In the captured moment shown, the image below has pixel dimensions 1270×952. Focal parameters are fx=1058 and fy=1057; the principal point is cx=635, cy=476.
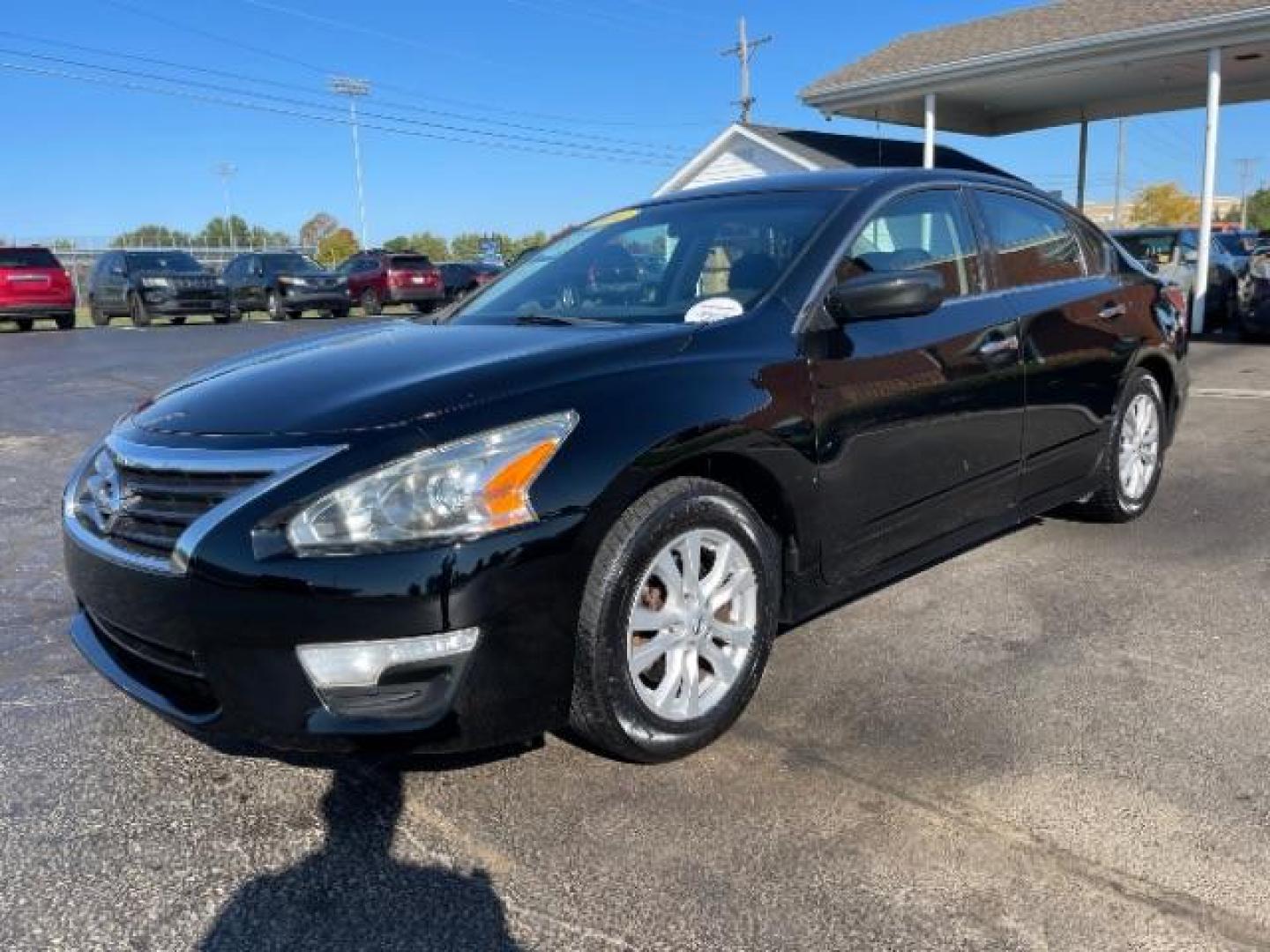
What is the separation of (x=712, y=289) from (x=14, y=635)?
112 inches

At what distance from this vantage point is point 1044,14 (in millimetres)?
17359

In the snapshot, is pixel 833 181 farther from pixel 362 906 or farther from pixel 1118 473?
pixel 362 906

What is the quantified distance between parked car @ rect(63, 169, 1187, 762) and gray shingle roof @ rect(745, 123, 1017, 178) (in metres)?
17.1

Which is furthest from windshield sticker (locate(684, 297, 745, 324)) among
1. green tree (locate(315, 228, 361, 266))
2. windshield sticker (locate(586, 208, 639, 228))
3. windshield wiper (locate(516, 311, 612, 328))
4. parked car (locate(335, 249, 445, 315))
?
green tree (locate(315, 228, 361, 266))

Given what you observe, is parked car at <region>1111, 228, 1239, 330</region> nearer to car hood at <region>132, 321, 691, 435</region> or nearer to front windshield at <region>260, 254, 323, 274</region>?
car hood at <region>132, 321, 691, 435</region>

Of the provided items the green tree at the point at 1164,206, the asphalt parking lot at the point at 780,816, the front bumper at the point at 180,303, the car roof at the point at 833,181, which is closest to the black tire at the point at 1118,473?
the asphalt parking lot at the point at 780,816

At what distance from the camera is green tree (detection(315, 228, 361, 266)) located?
67.8 m

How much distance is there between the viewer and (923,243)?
150 inches

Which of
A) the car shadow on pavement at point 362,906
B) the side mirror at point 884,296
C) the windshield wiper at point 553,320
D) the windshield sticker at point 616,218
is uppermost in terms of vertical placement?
the windshield sticker at point 616,218

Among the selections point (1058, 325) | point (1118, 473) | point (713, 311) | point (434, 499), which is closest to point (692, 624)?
point (434, 499)

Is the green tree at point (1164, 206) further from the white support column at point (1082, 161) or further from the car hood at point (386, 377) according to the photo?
the car hood at point (386, 377)

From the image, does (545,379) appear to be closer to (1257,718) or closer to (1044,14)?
(1257,718)

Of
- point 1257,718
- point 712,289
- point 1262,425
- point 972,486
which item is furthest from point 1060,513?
point 1262,425

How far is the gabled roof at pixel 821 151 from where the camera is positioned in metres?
21.0
